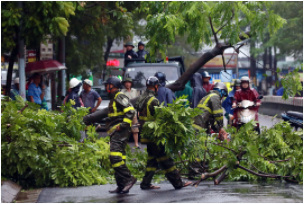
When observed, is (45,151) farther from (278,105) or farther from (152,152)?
(278,105)

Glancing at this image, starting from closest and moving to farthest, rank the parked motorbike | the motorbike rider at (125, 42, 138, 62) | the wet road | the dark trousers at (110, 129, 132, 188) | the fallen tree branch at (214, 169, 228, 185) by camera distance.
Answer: the wet road → the dark trousers at (110, 129, 132, 188) → the fallen tree branch at (214, 169, 228, 185) → the parked motorbike → the motorbike rider at (125, 42, 138, 62)

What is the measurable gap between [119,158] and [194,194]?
1.16 meters

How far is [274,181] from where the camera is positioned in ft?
26.1

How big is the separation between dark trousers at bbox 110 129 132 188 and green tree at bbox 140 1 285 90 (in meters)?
1.96

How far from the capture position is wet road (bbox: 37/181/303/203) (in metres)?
6.51

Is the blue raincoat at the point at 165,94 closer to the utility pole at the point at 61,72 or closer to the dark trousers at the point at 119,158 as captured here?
the dark trousers at the point at 119,158

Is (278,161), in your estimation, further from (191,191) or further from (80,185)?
(80,185)

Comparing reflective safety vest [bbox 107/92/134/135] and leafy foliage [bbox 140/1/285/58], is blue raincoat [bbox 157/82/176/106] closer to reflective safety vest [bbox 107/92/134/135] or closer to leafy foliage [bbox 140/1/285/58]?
leafy foliage [bbox 140/1/285/58]

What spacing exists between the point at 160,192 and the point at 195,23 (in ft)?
9.59

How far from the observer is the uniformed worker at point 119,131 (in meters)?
7.18

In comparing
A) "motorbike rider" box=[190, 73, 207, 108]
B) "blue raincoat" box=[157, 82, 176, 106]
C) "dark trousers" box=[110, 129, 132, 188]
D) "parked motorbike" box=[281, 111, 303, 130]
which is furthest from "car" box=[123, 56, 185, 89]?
"dark trousers" box=[110, 129, 132, 188]

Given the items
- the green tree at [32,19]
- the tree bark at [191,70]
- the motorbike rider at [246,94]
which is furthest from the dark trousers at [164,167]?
the green tree at [32,19]

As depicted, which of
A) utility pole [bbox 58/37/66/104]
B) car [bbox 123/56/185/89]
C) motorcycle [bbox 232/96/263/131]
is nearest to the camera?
motorcycle [bbox 232/96/263/131]

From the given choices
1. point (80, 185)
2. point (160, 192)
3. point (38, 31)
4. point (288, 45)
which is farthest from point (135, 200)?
point (288, 45)
